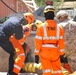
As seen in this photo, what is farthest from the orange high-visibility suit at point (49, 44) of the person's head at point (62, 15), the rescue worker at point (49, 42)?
the person's head at point (62, 15)

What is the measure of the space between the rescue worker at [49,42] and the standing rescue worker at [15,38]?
0.79m

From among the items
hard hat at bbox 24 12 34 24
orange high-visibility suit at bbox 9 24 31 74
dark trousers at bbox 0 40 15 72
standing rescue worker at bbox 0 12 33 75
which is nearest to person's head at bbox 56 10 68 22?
hard hat at bbox 24 12 34 24

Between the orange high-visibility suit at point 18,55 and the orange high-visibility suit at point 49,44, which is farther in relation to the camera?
the orange high-visibility suit at point 18,55

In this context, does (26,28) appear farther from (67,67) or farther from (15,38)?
(67,67)

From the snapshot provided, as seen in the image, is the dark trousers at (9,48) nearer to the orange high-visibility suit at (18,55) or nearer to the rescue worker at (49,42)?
the orange high-visibility suit at (18,55)

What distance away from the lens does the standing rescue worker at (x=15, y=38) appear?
667 cm

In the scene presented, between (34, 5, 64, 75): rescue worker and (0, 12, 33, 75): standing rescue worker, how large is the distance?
0.79m

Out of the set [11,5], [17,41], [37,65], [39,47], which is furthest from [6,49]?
[11,5]

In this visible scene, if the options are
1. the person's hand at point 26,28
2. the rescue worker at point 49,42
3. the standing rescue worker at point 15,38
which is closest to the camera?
the rescue worker at point 49,42

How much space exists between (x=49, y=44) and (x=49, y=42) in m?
0.04

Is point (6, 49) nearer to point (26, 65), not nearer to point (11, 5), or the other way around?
point (26, 65)

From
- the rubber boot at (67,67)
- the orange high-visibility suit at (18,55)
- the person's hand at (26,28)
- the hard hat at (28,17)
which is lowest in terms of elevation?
the rubber boot at (67,67)

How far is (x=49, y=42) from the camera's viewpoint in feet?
19.7

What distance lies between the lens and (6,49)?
695 centimetres
